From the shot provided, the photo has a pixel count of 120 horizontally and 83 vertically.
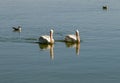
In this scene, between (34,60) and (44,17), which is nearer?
(34,60)

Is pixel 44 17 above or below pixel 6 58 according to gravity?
above

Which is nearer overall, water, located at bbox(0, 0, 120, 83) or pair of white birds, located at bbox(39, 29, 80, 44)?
water, located at bbox(0, 0, 120, 83)

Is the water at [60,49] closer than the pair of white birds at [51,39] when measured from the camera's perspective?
Yes

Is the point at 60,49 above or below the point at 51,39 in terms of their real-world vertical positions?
below

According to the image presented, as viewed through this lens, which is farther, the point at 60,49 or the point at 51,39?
the point at 51,39

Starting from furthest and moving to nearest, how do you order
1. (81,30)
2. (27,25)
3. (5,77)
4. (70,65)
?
(27,25) < (81,30) < (70,65) < (5,77)

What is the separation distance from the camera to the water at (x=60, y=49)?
2489 centimetres

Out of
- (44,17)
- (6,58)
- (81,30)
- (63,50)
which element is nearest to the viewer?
(6,58)

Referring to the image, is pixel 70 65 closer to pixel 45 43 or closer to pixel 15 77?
pixel 15 77

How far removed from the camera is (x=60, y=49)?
3297cm

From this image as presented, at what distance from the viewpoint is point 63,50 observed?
32.7 meters

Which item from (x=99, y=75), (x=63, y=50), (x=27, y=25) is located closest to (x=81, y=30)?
(x=27, y=25)

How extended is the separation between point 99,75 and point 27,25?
2112 cm

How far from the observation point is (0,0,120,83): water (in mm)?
24891
